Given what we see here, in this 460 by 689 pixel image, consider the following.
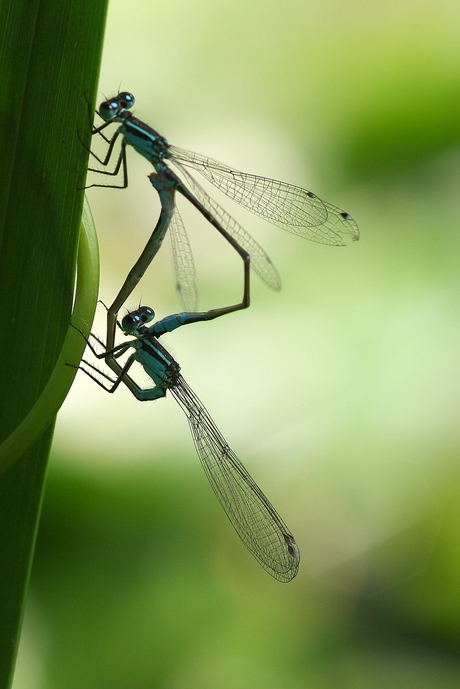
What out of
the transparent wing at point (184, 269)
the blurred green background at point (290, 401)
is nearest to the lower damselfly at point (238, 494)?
the transparent wing at point (184, 269)

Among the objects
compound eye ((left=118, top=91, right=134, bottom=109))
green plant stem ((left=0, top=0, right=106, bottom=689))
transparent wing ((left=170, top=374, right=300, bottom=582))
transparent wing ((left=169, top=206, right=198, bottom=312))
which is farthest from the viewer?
transparent wing ((left=170, top=374, right=300, bottom=582))

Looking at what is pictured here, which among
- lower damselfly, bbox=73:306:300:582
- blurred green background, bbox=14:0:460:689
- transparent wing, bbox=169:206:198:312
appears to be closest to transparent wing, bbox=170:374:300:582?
lower damselfly, bbox=73:306:300:582

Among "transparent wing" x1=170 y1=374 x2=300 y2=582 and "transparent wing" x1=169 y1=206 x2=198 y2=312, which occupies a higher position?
"transparent wing" x1=169 y1=206 x2=198 y2=312

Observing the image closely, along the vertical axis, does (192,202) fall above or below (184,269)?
above

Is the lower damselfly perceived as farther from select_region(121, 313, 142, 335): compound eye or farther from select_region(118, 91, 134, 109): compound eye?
select_region(118, 91, 134, 109): compound eye

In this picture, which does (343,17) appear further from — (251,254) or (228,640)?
(228,640)

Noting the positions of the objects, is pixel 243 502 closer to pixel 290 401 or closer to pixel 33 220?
pixel 290 401

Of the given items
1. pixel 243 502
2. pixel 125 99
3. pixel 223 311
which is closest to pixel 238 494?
pixel 243 502
